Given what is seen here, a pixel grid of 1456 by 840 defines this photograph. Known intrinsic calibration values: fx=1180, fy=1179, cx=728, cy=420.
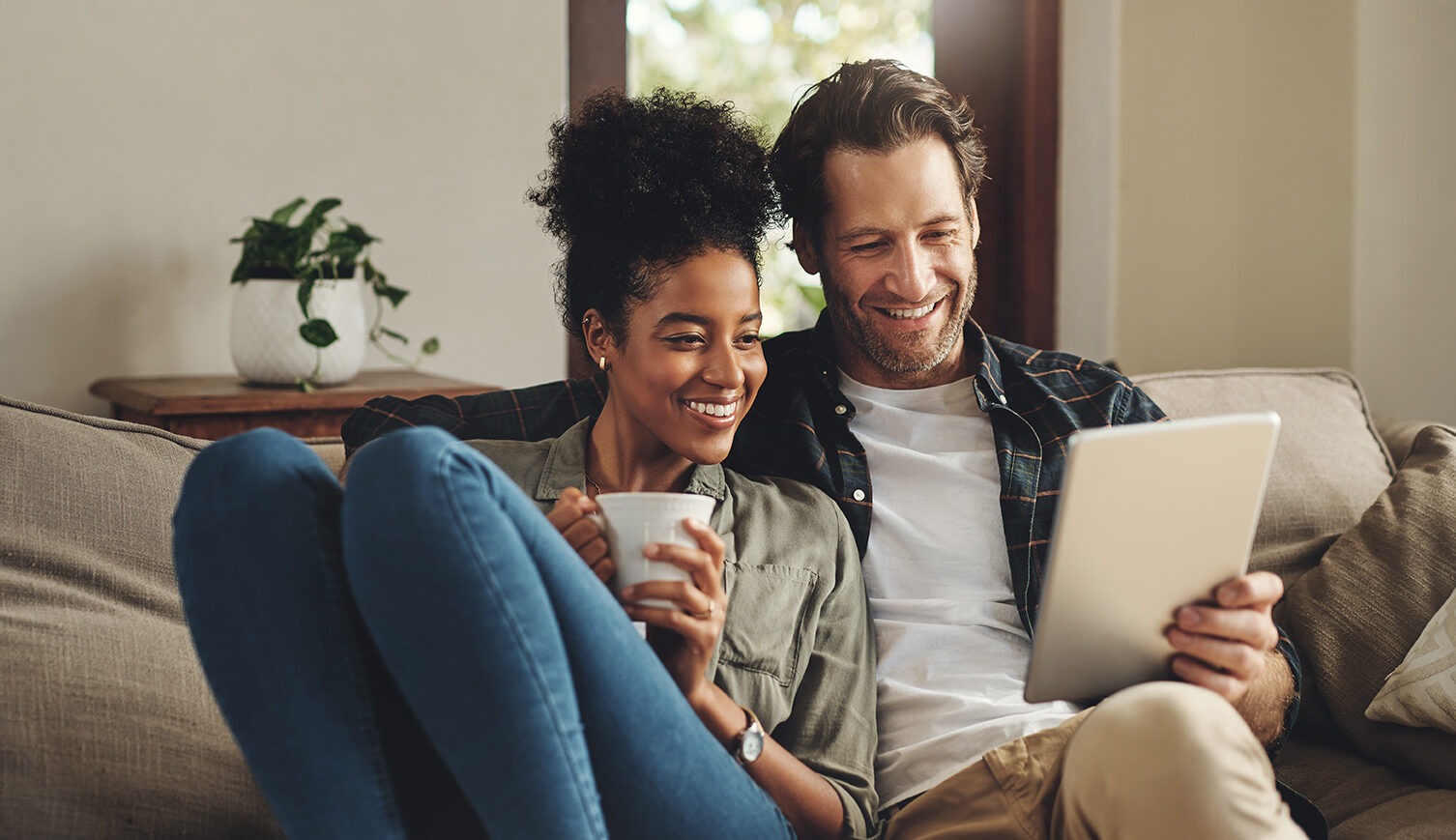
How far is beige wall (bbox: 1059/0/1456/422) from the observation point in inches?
89.9

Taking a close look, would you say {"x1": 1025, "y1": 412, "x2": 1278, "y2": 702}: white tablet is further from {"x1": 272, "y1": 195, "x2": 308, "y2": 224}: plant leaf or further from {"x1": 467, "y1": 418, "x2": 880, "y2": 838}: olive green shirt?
{"x1": 272, "y1": 195, "x2": 308, "y2": 224}: plant leaf

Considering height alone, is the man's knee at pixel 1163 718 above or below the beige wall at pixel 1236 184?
below

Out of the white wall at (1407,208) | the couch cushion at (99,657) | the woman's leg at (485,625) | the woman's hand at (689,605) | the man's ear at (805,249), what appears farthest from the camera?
the white wall at (1407,208)

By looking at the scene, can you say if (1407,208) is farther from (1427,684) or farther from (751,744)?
(751,744)

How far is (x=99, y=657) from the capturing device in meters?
1.12

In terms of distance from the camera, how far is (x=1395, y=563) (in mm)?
1513

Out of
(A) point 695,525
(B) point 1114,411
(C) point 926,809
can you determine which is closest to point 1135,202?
(B) point 1114,411

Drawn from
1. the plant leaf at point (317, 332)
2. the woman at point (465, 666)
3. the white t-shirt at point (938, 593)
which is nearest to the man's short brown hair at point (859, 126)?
the white t-shirt at point (938, 593)

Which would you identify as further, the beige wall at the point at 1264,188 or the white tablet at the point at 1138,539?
the beige wall at the point at 1264,188

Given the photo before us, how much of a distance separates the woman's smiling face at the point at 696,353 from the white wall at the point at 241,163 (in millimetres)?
1283

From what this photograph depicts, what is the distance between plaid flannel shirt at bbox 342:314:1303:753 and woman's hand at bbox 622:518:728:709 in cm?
42

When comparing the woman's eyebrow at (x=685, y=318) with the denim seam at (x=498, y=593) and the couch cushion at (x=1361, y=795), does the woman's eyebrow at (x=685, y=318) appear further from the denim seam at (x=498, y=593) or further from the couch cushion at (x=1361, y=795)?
the couch cushion at (x=1361, y=795)

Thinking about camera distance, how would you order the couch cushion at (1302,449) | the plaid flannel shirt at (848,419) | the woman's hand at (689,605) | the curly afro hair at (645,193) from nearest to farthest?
1. the woman's hand at (689,605)
2. the curly afro hair at (645,193)
3. the plaid flannel shirt at (848,419)
4. the couch cushion at (1302,449)

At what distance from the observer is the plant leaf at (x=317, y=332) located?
2.03 meters
